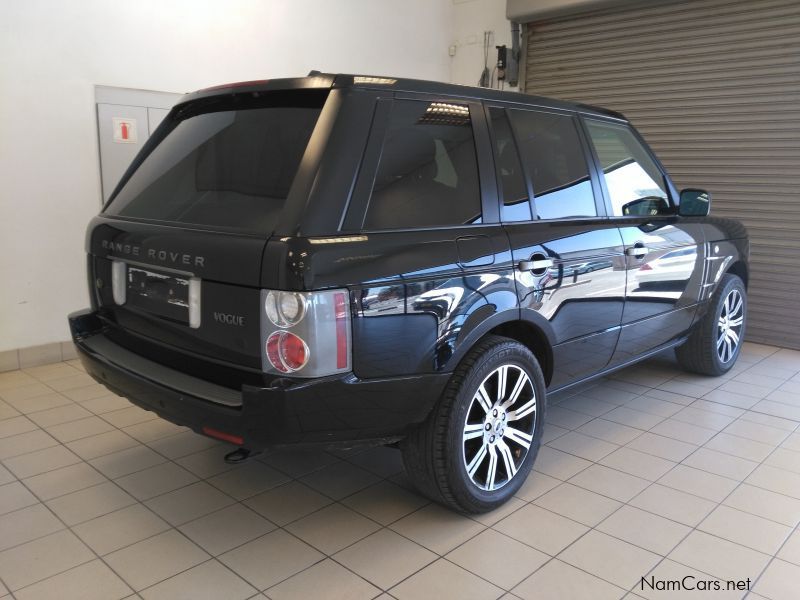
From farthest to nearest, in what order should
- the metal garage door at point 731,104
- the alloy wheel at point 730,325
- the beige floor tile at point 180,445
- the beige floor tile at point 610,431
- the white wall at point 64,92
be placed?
the metal garage door at point 731,104 < the alloy wheel at point 730,325 < the white wall at point 64,92 < the beige floor tile at point 610,431 < the beige floor tile at point 180,445

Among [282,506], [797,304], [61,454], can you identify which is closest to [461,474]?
[282,506]

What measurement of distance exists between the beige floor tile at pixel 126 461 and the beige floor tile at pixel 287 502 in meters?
0.64

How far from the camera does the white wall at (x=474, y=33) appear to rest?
7.11 meters

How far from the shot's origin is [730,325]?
455 cm

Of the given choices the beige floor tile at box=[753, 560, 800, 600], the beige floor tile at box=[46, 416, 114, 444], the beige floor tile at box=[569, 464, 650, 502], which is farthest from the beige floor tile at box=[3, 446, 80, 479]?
the beige floor tile at box=[753, 560, 800, 600]

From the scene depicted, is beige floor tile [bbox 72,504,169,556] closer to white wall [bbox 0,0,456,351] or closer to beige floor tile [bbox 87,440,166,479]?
beige floor tile [bbox 87,440,166,479]

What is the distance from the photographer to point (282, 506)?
2.67 meters

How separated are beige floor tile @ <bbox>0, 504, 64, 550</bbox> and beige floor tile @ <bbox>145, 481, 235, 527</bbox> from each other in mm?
363

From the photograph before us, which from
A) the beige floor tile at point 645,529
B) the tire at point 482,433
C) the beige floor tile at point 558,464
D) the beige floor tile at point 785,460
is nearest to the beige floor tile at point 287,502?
the tire at point 482,433

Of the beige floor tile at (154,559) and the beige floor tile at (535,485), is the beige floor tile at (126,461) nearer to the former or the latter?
the beige floor tile at (154,559)

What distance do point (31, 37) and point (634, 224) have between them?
4016mm

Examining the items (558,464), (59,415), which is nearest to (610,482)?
(558,464)

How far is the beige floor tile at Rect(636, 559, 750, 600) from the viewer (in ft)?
7.09

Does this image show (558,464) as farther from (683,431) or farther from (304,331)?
(304,331)
